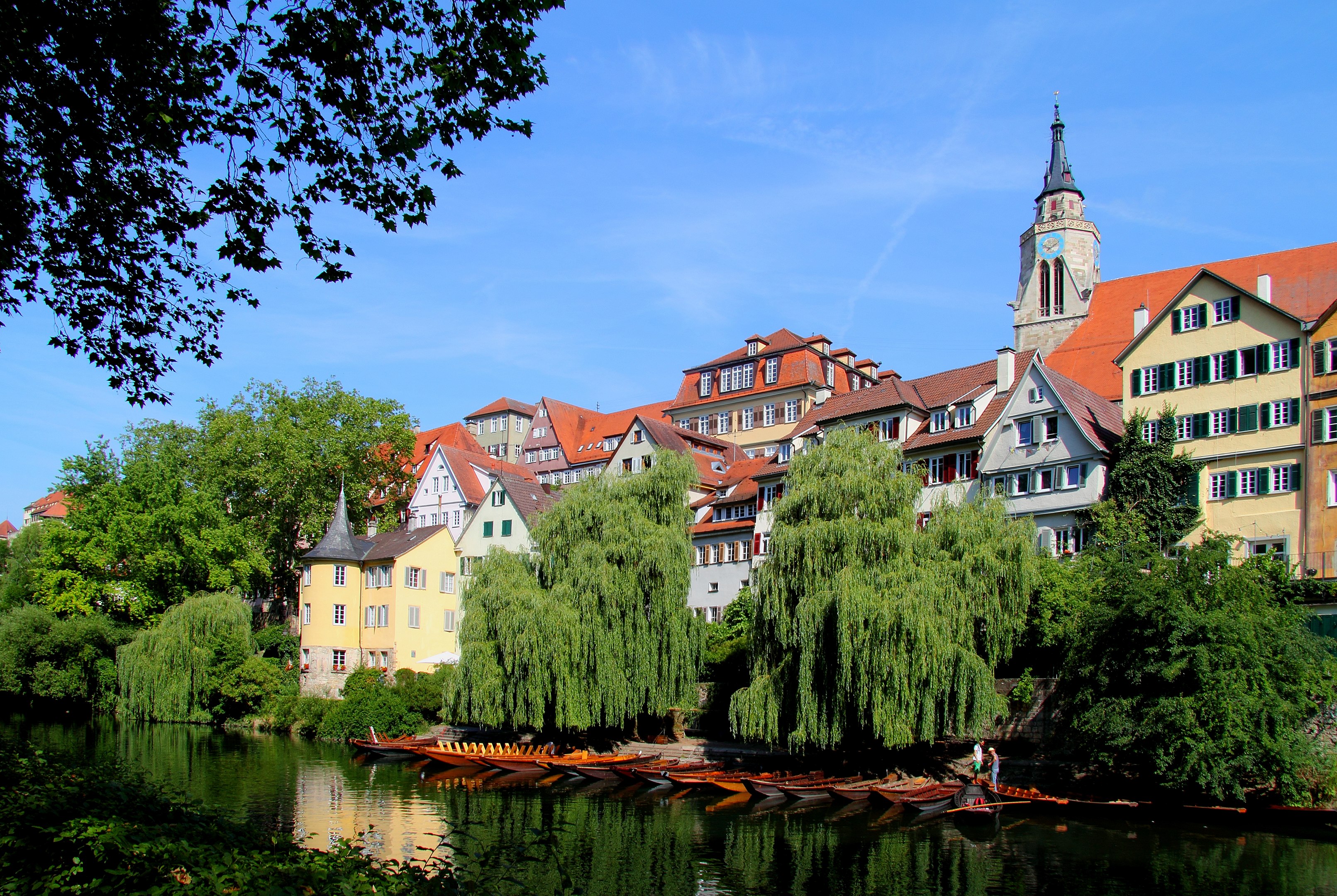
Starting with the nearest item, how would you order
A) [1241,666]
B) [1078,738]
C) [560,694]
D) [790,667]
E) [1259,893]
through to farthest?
[1259,893]
[1241,666]
[1078,738]
[790,667]
[560,694]

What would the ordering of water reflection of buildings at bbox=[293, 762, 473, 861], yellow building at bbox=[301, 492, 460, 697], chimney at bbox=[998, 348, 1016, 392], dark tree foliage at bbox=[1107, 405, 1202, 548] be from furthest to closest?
yellow building at bbox=[301, 492, 460, 697]
chimney at bbox=[998, 348, 1016, 392]
dark tree foliage at bbox=[1107, 405, 1202, 548]
water reflection of buildings at bbox=[293, 762, 473, 861]

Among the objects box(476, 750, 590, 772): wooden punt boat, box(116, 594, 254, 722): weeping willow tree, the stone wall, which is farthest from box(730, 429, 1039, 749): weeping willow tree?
box(116, 594, 254, 722): weeping willow tree

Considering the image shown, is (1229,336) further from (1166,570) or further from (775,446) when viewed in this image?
(775,446)

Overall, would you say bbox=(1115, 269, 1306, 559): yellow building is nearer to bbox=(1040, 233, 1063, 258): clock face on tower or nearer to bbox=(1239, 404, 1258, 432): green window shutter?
bbox=(1239, 404, 1258, 432): green window shutter

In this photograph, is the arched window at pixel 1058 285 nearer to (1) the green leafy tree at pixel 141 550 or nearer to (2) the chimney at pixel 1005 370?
(2) the chimney at pixel 1005 370

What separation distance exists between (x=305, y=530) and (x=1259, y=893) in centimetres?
5657

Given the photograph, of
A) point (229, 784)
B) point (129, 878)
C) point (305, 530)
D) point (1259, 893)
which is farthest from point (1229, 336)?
point (305, 530)

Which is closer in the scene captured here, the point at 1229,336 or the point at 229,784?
the point at 229,784

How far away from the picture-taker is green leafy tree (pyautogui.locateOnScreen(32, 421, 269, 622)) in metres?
54.3

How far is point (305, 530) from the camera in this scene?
65562 mm

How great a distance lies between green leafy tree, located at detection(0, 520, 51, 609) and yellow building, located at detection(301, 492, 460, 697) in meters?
15.3

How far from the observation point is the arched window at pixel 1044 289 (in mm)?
71875

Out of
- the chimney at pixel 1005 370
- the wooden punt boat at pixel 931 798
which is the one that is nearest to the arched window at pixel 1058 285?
the chimney at pixel 1005 370

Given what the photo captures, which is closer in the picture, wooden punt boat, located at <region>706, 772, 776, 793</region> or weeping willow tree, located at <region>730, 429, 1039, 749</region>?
weeping willow tree, located at <region>730, 429, 1039, 749</region>
